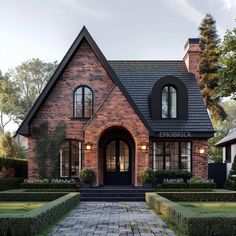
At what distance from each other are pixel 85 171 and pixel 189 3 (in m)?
9.88

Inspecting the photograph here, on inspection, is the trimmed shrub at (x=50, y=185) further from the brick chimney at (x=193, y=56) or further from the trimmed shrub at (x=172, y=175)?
the brick chimney at (x=193, y=56)

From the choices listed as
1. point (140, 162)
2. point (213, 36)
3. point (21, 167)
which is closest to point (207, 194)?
point (140, 162)

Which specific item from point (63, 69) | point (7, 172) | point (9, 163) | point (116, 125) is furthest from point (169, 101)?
point (7, 172)

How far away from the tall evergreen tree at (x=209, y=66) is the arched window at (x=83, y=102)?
2343 centimetres

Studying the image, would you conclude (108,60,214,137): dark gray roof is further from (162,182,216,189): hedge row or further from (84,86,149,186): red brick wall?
(162,182,216,189): hedge row

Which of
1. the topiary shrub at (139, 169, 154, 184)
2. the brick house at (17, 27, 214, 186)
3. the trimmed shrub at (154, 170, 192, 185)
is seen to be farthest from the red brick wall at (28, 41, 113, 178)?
the trimmed shrub at (154, 170, 192, 185)

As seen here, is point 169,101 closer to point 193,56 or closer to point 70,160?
point 193,56

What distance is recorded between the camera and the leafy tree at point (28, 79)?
50.4 metres

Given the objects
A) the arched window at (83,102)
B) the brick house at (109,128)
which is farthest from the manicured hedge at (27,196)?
the arched window at (83,102)

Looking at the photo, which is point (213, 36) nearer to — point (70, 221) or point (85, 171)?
point (85, 171)

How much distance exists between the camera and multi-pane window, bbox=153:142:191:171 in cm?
2256

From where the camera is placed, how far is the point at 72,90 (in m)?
22.4

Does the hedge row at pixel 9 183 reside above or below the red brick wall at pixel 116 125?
below

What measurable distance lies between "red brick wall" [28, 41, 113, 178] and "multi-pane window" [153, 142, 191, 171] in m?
4.38
